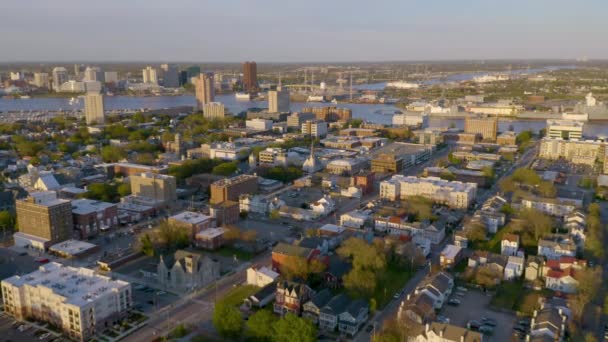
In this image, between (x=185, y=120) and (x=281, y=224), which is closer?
(x=281, y=224)

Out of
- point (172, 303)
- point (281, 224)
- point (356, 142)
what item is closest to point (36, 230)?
point (172, 303)

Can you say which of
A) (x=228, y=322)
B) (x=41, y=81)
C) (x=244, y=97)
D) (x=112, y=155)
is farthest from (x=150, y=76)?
(x=228, y=322)

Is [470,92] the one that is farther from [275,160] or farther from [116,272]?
[116,272]

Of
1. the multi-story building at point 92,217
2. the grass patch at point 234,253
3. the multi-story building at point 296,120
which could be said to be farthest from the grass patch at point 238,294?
the multi-story building at point 296,120

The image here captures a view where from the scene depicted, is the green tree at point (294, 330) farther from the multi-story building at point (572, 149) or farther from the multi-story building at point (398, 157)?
the multi-story building at point (572, 149)

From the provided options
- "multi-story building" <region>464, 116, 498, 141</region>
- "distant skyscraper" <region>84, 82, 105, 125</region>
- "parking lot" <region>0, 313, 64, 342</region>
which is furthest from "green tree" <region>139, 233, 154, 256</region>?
"distant skyscraper" <region>84, 82, 105, 125</region>

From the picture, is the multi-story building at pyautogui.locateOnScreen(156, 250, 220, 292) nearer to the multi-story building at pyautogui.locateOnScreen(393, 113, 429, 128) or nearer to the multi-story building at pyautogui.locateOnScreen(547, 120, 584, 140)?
the multi-story building at pyautogui.locateOnScreen(547, 120, 584, 140)
